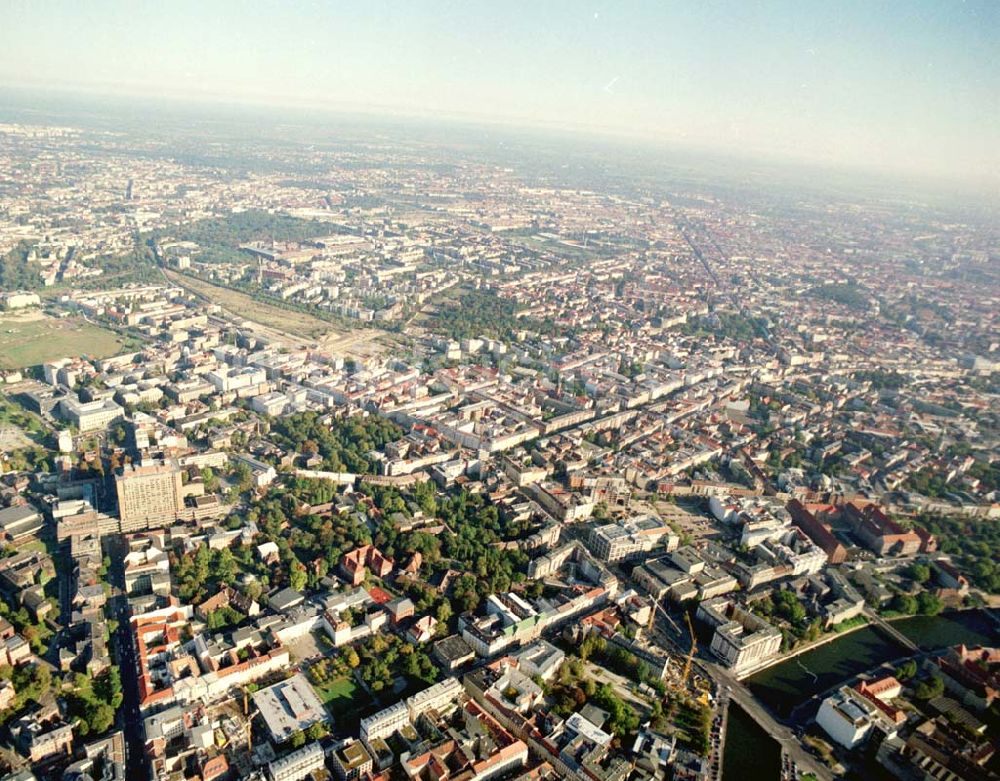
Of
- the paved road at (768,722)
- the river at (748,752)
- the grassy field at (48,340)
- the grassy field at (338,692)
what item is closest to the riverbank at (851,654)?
the paved road at (768,722)

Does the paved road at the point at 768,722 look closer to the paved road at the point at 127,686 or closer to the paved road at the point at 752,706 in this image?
the paved road at the point at 752,706

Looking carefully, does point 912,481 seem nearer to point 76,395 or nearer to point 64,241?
point 76,395

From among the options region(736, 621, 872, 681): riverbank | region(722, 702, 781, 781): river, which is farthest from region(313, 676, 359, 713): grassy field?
region(736, 621, 872, 681): riverbank

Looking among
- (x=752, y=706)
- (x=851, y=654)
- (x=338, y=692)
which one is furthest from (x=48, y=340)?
(x=851, y=654)

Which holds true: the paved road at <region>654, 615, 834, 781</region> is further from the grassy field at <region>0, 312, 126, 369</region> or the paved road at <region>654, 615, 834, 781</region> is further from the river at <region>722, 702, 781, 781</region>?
the grassy field at <region>0, 312, 126, 369</region>

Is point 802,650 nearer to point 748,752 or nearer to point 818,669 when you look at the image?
point 818,669
